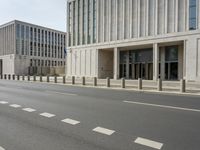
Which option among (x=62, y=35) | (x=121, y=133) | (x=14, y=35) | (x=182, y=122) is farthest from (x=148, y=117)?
(x=62, y=35)

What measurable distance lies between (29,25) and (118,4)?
5062cm

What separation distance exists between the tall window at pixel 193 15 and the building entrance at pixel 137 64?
8.31 metres

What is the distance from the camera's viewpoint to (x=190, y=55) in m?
28.0

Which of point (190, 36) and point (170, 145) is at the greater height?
point (190, 36)

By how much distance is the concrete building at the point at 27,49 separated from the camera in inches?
2813

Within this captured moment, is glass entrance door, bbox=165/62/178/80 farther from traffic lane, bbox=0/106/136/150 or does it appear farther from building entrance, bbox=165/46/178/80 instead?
traffic lane, bbox=0/106/136/150

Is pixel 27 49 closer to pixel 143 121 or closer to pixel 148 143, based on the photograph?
pixel 143 121

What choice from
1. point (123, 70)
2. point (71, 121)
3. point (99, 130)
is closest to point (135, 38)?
point (123, 70)

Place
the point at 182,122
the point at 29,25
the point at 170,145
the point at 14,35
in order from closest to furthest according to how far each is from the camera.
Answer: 1. the point at 170,145
2. the point at 182,122
3. the point at 14,35
4. the point at 29,25

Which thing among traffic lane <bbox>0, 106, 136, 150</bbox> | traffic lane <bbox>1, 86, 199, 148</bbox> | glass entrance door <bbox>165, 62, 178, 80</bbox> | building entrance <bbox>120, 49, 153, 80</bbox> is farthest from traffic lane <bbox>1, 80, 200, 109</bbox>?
building entrance <bbox>120, 49, 153, 80</bbox>

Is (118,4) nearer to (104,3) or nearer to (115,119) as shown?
(104,3)

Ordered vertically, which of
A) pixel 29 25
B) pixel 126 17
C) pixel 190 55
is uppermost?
pixel 29 25

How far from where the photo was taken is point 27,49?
250 feet

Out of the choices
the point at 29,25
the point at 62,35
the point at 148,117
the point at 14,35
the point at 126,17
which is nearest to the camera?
the point at 148,117
